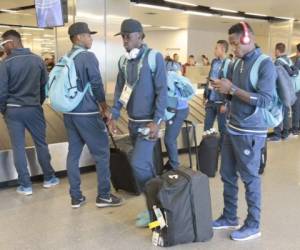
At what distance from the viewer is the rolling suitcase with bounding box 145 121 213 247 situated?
9.04ft

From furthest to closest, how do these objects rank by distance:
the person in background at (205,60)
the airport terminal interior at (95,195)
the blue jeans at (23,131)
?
the person in background at (205,60), the blue jeans at (23,131), the airport terminal interior at (95,195)

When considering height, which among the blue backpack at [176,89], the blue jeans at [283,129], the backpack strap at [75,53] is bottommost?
the blue jeans at [283,129]

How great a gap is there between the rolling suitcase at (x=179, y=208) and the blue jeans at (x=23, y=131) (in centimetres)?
179

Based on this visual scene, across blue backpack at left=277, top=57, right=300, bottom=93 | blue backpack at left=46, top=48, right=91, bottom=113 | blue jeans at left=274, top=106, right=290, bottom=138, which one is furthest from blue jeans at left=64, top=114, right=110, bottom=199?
blue jeans at left=274, top=106, right=290, bottom=138

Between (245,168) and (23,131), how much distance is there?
7.90ft

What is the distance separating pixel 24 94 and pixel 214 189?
2252 millimetres

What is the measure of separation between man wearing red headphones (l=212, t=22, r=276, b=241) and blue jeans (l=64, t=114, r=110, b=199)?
1.14 meters

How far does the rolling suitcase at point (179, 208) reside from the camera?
2754 mm

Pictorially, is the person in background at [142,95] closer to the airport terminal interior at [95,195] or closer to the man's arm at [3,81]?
the airport terminal interior at [95,195]

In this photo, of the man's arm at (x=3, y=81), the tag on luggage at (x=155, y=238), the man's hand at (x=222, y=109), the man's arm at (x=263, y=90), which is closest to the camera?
the man's arm at (x=263, y=90)

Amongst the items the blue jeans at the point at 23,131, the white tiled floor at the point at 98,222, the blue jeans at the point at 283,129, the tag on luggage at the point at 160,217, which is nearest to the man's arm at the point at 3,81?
the blue jeans at the point at 23,131

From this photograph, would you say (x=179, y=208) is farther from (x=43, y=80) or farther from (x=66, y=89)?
(x=43, y=80)

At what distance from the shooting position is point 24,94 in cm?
403

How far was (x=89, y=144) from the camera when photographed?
354cm
